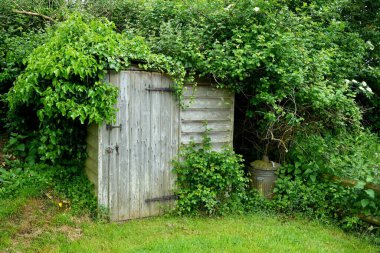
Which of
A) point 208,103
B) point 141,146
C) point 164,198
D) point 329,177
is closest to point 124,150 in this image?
point 141,146

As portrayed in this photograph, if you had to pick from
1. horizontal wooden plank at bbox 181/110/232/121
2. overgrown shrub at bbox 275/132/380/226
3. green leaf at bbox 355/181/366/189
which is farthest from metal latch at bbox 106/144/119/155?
green leaf at bbox 355/181/366/189

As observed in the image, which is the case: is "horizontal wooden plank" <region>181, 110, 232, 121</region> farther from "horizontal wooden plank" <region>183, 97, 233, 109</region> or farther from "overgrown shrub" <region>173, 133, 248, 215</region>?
"overgrown shrub" <region>173, 133, 248, 215</region>

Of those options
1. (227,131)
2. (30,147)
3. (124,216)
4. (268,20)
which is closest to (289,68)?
(268,20)

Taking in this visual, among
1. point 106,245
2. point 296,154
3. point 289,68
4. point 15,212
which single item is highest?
point 289,68

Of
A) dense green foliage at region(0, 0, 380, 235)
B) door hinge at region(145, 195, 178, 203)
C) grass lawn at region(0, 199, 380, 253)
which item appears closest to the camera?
grass lawn at region(0, 199, 380, 253)

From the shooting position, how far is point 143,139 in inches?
206

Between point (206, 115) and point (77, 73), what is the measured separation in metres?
2.10

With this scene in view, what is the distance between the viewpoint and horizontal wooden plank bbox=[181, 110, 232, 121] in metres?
5.54

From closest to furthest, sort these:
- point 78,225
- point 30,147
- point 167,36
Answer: point 78,225
point 167,36
point 30,147

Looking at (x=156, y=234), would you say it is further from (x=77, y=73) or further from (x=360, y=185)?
(x=360, y=185)

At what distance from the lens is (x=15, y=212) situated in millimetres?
4762

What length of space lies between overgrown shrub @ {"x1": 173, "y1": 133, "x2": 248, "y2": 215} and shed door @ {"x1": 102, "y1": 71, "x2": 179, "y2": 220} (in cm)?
20

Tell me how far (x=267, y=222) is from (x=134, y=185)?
2041 mm

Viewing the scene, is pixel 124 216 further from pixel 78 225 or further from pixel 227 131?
pixel 227 131
